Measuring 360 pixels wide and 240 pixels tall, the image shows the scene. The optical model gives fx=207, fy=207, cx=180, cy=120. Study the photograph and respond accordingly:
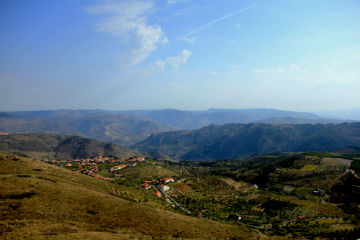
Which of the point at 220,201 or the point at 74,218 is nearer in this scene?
the point at 74,218

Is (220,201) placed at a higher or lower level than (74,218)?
lower

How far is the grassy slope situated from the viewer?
103 feet

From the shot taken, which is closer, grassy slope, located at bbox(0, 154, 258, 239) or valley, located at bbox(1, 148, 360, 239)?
grassy slope, located at bbox(0, 154, 258, 239)

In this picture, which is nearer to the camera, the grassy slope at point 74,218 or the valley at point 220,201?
the grassy slope at point 74,218

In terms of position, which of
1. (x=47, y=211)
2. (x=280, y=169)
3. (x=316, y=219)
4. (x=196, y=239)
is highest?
(x=47, y=211)

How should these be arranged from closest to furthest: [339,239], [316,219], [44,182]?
[339,239], [44,182], [316,219]

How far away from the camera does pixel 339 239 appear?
3750 cm

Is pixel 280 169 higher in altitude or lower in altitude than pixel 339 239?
lower

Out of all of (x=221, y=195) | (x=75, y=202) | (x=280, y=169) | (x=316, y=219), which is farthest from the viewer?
(x=280, y=169)

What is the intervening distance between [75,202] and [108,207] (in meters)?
7.37

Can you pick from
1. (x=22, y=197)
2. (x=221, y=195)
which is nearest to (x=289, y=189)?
(x=221, y=195)

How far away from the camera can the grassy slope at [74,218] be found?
31.4 meters

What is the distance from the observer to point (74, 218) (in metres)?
39.3

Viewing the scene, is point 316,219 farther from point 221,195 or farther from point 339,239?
point 221,195
